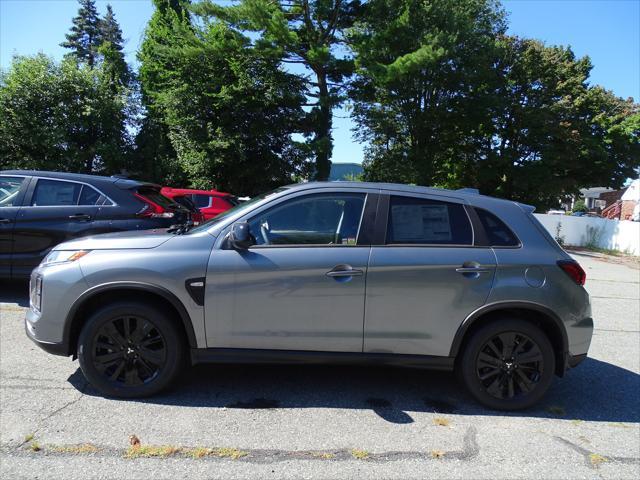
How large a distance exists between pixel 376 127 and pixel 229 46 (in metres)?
8.62

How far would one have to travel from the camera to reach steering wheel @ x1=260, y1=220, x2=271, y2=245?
12.3ft

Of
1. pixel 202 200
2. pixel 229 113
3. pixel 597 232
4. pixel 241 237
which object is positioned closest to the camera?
pixel 241 237

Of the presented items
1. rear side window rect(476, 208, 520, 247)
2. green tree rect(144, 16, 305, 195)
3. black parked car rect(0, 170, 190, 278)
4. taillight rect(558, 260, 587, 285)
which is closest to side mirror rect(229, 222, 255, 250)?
rear side window rect(476, 208, 520, 247)

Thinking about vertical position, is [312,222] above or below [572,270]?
above

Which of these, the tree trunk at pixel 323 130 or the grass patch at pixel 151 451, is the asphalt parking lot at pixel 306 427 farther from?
the tree trunk at pixel 323 130

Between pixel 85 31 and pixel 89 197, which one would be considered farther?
pixel 85 31

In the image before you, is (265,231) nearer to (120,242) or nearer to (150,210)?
(120,242)

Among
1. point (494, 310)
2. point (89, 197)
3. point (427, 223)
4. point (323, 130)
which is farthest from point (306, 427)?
point (323, 130)

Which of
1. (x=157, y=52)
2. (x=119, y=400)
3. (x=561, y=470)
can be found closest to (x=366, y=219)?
(x=561, y=470)

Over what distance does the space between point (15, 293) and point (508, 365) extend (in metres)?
6.83

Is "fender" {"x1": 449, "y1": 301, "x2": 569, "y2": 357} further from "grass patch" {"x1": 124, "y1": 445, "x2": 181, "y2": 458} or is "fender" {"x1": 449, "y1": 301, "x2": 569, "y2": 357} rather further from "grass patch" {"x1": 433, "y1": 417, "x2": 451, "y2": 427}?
"grass patch" {"x1": 124, "y1": 445, "x2": 181, "y2": 458}

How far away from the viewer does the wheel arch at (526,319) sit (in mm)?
3701

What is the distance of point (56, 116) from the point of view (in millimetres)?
22109

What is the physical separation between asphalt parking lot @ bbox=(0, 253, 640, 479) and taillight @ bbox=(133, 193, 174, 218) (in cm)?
233
